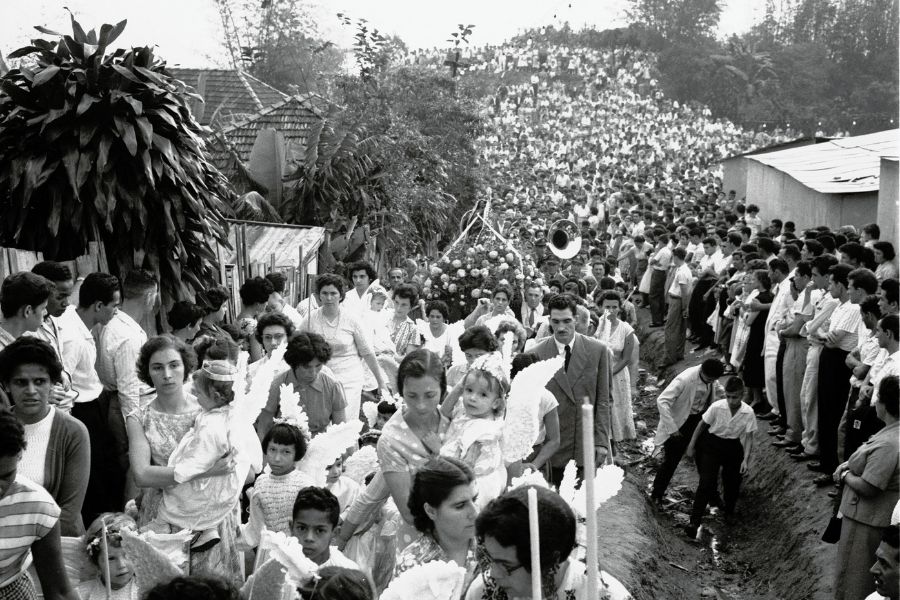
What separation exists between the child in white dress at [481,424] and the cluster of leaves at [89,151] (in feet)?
13.9

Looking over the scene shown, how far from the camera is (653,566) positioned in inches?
361

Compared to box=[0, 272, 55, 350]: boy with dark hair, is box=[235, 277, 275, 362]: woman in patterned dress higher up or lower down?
lower down

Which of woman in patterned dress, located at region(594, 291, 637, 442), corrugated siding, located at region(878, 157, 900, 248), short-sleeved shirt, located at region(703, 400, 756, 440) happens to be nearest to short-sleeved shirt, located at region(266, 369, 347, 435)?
woman in patterned dress, located at region(594, 291, 637, 442)

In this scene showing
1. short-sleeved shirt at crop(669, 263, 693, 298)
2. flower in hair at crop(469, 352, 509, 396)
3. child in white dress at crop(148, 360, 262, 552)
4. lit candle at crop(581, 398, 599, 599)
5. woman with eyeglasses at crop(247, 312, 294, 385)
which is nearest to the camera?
lit candle at crop(581, 398, 599, 599)

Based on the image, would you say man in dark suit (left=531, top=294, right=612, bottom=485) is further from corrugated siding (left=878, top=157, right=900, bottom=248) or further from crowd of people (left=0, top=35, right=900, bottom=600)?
corrugated siding (left=878, top=157, right=900, bottom=248)

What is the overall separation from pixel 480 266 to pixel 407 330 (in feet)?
11.8

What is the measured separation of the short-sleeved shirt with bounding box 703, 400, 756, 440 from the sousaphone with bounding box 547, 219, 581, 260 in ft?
Answer: 21.8

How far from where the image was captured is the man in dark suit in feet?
27.7

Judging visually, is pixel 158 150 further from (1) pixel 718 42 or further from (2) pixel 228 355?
(1) pixel 718 42

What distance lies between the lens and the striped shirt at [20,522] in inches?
151

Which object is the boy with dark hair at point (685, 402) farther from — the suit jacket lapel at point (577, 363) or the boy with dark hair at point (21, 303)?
the boy with dark hair at point (21, 303)

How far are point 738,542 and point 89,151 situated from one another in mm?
6932

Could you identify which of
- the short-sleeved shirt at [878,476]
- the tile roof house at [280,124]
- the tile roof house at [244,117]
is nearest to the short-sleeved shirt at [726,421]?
the short-sleeved shirt at [878,476]

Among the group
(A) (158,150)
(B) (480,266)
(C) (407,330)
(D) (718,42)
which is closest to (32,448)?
(A) (158,150)
